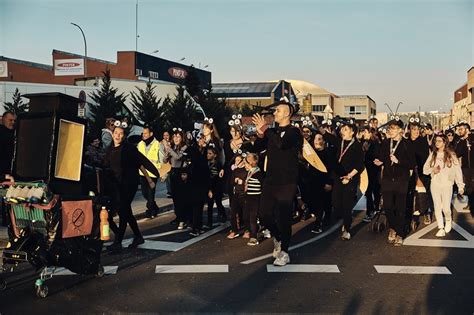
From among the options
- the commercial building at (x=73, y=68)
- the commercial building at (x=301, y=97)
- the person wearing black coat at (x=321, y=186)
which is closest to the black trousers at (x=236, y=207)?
the person wearing black coat at (x=321, y=186)

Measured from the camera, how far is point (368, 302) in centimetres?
529

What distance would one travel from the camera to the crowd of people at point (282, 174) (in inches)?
273

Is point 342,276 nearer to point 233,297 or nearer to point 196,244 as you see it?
Result: point 233,297

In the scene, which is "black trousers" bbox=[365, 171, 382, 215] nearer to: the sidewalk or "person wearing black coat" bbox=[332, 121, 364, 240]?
"person wearing black coat" bbox=[332, 121, 364, 240]

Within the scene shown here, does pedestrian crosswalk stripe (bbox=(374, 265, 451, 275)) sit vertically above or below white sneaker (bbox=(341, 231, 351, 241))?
below

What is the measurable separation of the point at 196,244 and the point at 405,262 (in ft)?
10.3

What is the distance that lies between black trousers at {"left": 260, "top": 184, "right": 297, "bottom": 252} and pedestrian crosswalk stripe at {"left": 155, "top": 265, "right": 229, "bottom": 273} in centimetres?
82

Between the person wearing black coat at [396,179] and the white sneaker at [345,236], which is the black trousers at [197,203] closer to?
the white sneaker at [345,236]

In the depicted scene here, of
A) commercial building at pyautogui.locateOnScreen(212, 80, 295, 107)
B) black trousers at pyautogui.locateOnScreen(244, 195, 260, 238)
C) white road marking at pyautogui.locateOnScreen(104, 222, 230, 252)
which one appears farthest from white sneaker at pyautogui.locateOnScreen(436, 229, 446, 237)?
commercial building at pyautogui.locateOnScreen(212, 80, 295, 107)

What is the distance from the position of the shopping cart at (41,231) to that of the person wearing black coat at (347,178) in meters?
4.44

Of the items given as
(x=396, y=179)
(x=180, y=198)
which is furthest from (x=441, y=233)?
(x=180, y=198)

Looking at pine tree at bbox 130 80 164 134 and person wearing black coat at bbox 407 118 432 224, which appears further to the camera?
pine tree at bbox 130 80 164 134

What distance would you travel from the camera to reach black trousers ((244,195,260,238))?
8.26 metres

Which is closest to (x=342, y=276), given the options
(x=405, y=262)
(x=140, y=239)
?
(x=405, y=262)
